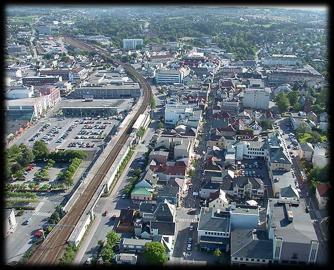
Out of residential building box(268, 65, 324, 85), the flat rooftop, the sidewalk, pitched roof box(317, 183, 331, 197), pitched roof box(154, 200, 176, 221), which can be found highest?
residential building box(268, 65, 324, 85)

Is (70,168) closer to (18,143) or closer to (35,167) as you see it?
(35,167)

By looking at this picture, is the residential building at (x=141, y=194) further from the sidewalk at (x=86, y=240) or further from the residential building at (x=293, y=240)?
the residential building at (x=293, y=240)

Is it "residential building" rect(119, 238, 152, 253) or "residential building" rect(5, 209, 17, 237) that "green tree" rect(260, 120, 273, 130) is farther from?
"residential building" rect(5, 209, 17, 237)

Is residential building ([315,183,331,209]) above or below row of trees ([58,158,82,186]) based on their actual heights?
above

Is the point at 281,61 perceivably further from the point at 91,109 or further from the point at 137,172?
the point at 137,172

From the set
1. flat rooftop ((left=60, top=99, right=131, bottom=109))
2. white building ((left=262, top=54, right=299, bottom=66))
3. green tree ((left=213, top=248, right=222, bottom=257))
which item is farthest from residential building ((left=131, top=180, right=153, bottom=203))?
white building ((left=262, top=54, right=299, bottom=66))

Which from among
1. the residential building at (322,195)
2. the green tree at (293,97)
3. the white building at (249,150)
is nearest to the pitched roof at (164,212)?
the residential building at (322,195)
